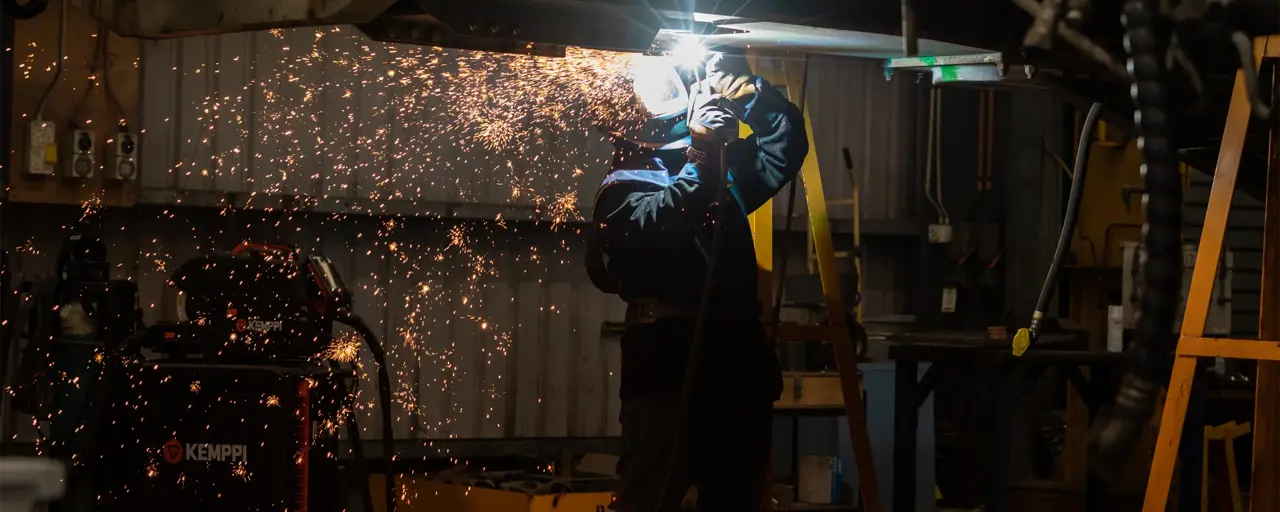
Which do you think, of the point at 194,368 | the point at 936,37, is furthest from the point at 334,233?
the point at 936,37

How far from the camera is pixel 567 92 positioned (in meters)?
6.64

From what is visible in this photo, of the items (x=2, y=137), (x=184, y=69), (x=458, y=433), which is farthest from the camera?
(x=458, y=433)

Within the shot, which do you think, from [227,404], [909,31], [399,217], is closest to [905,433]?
[399,217]

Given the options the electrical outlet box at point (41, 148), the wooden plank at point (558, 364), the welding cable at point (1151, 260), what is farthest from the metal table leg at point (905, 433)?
the welding cable at point (1151, 260)

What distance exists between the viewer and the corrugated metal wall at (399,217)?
571cm

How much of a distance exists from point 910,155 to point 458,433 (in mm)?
3030

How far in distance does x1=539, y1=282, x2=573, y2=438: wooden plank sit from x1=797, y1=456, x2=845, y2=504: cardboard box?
3.79 feet

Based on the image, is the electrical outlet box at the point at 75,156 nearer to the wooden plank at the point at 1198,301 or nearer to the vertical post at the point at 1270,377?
the wooden plank at the point at 1198,301

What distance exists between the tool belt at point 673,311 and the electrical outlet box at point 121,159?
2541 millimetres

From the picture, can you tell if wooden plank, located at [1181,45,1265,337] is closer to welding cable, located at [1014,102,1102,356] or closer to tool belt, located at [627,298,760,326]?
welding cable, located at [1014,102,1102,356]

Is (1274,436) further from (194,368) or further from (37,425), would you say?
(37,425)

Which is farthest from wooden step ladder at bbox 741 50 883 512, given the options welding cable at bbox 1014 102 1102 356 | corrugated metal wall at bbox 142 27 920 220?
corrugated metal wall at bbox 142 27 920 220

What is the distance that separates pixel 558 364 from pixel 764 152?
2656 millimetres

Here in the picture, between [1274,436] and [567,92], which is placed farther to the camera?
[567,92]
